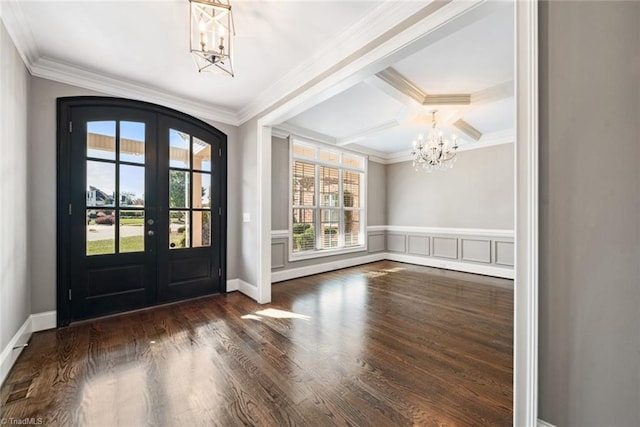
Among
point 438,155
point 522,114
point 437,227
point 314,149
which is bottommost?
point 437,227

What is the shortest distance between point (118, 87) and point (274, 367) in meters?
3.54

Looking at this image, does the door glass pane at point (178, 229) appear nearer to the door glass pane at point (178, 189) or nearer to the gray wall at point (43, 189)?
the door glass pane at point (178, 189)

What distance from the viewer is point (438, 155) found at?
4055 millimetres

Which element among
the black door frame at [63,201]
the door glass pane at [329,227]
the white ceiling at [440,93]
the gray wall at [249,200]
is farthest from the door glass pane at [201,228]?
the door glass pane at [329,227]

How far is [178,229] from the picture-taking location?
349cm

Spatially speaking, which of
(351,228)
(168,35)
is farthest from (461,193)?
(168,35)

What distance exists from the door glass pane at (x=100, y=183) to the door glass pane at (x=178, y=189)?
0.61 metres

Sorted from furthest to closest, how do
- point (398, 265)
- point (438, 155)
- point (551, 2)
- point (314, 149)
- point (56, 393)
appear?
point (398, 265)
point (314, 149)
point (438, 155)
point (56, 393)
point (551, 2)

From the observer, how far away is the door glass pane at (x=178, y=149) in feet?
11.2

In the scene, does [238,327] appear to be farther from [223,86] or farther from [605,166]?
[605,166]

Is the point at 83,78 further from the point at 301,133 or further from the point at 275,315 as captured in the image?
the point at 275,315

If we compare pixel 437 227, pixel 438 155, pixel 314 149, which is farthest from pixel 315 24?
pixel 437 227

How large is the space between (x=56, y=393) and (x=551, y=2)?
12.2ft

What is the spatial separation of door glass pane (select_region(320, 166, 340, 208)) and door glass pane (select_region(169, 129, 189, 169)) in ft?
8.92
